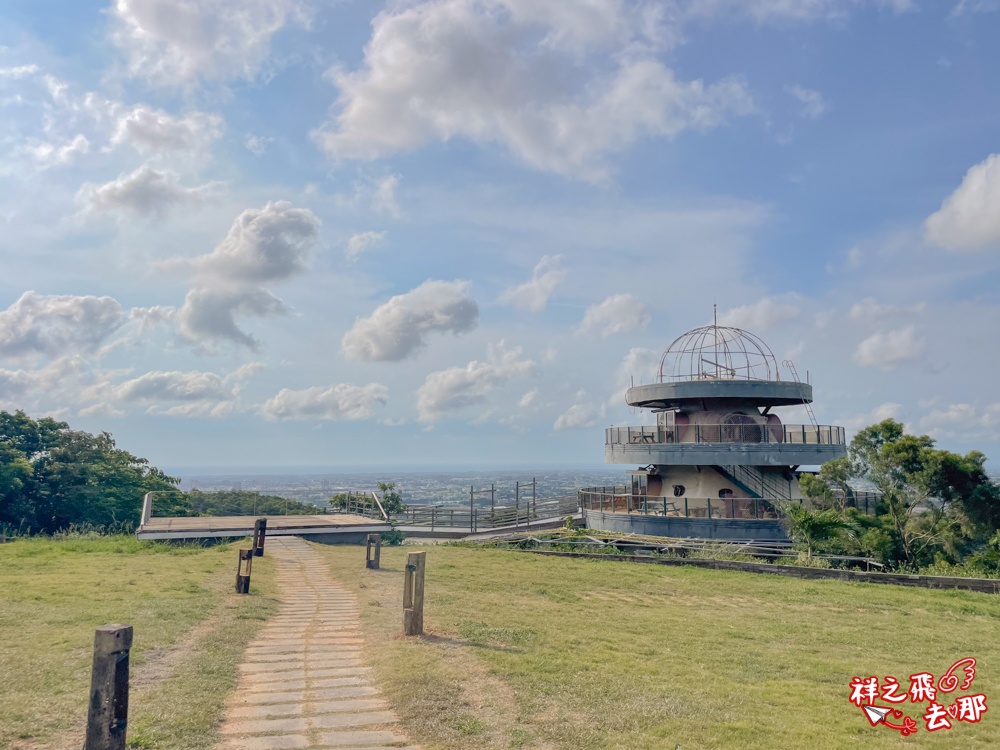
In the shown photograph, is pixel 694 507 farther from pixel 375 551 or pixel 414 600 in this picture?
pixel 414 600

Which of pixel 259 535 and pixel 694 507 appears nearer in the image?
pixel 259 535

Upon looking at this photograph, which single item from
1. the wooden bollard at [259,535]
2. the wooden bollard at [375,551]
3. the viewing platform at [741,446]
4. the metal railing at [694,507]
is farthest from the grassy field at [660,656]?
the viewing platform at [741,446]

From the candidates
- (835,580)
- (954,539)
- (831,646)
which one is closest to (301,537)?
(835,580)

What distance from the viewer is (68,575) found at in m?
Answer: 16.7

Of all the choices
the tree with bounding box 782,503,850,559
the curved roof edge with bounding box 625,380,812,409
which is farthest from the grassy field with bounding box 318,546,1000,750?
the curved roof edge with bounding box 625,380,812,409

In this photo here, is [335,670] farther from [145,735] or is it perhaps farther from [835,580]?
[835,580]

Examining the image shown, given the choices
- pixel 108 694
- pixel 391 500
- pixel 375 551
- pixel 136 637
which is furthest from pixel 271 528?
pixel 108 694

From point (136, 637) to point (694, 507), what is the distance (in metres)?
22.4

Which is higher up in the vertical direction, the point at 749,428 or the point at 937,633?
the point at 749,428

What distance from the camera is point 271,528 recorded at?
28.7m

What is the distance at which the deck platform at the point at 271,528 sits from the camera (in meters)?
25.5

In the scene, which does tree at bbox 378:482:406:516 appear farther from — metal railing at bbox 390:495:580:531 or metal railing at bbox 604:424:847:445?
metal railing at bbox 604:424:847:445

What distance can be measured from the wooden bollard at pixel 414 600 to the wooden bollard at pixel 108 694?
5.43 meters

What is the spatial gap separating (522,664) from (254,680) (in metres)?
3.51
